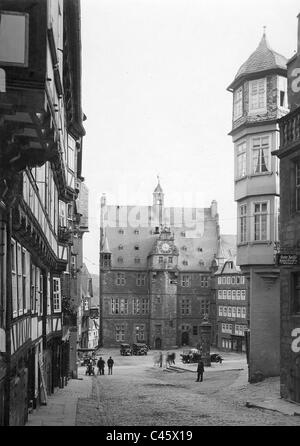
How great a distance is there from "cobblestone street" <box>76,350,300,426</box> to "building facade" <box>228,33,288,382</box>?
77.1 inches

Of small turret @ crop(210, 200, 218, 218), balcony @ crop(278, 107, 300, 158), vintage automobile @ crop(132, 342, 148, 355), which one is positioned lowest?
vintage automobile @ crop(132, 342, 148, 355)

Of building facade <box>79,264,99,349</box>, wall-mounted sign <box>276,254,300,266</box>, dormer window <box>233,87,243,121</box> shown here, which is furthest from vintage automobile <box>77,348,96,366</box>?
wall-mounted sign <box>276,254,300,266</box>

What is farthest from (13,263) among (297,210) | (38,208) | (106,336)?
(106,336)

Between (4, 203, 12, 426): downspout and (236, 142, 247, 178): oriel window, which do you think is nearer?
(4, 203, 12, 426): downspout

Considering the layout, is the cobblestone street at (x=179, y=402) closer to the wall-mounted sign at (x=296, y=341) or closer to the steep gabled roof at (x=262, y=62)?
the wall-mounted sign at (x=296, y=341)

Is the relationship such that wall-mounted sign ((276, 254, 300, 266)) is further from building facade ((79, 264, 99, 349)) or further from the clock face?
the clock face

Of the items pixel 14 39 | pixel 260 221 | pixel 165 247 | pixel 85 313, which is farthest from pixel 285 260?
pixel 85 313

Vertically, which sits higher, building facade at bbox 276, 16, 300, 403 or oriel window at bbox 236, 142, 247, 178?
oriel window at bbox 236, 142, 247, 178

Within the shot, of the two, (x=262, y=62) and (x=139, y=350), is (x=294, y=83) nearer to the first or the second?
(x=262, y=62)

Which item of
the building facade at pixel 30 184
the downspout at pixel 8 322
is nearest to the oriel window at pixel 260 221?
the building facade at pixel 30 184

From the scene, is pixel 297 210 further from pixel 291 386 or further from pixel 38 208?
pixel 38 208

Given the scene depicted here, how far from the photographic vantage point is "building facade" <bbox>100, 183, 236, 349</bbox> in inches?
3425

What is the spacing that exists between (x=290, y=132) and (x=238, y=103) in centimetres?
1017

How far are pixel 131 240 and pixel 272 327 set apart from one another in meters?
58.8
